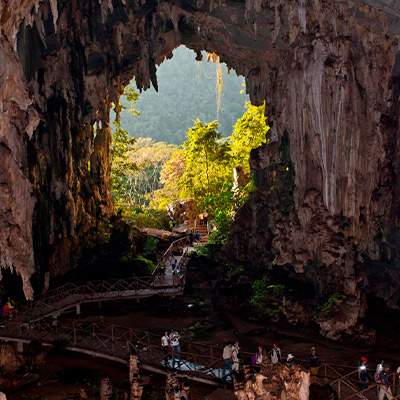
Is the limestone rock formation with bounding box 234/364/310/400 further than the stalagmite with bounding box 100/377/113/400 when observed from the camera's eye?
No

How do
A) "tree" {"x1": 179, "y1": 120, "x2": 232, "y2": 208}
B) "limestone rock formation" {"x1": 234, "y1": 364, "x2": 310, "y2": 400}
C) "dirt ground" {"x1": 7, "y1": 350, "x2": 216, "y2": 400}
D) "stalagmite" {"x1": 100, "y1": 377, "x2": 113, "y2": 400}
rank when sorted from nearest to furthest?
1. "limestone rock formation" {"x1": 234, "y1": 364, "x2": 310, "y2": 400}
2. "stalagmite" {"x1": 100, "y1": 377, "x2": 113, "y2": 400}
3. "dirt ground" {"x1": 7, "y1": 350, "x2": 216, "y2": 400}
4. "tree" {"x1": 179, "y1": 120, "x2": 232, "y2": 208}

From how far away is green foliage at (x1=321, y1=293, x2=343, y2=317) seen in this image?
62.9 feet

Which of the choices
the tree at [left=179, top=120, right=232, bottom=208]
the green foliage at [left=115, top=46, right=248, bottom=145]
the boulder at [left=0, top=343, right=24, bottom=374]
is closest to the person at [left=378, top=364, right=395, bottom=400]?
the boulder at [left=0, top=343, right=24, bottom=374]

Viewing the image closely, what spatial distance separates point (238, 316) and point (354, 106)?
35.8ft

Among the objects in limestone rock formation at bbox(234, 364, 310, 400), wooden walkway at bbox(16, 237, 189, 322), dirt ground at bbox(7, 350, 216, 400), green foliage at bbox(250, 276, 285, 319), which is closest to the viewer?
limestone rock formation at bbox(234, 364, 310, 400)

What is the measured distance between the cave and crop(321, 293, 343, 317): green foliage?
0.28 meters

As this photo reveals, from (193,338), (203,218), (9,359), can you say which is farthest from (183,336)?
(203,218)

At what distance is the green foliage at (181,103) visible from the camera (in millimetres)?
85938

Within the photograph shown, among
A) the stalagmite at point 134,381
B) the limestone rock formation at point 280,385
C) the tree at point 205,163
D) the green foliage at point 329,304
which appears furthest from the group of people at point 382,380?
the tree at point 205,163

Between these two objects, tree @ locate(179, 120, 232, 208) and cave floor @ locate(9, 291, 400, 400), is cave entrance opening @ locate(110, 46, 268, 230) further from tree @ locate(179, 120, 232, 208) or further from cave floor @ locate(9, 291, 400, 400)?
cave floor @ locate(9, 291, 400, 400)

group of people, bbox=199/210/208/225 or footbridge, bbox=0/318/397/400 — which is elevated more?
group of people, bbox=199/210/208/225

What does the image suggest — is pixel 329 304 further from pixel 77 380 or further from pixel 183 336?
pixel 77 380

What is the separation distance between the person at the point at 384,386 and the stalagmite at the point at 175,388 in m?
5.06

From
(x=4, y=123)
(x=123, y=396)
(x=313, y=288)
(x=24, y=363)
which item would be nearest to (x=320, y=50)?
(x=313, y=288)
